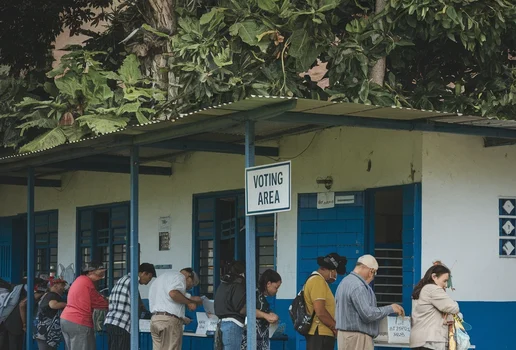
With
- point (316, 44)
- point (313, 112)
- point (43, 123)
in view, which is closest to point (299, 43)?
point (316, 44)

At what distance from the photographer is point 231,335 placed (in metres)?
12.1

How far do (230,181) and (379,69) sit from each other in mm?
3657

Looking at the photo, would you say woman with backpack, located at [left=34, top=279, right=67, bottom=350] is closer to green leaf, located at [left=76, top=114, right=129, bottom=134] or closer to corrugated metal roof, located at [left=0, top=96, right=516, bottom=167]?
corrugated metal roof, located at [left=0, top=96, right=516, bottom=167]

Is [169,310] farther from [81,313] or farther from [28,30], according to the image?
[28,30]

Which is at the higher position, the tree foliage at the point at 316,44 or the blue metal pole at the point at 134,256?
the tree foliage at the point at 316,44

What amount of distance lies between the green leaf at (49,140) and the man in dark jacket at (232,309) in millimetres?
2690

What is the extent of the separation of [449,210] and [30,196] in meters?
6.62

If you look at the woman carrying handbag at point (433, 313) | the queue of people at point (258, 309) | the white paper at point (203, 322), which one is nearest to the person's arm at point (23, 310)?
the queue of people at point (258, 309)

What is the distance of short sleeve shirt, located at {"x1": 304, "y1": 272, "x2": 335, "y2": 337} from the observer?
11.6 metres

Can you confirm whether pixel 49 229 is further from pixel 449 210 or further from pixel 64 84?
pixel 449 210

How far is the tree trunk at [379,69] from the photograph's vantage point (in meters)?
12.2

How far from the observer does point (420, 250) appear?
39.8 feet

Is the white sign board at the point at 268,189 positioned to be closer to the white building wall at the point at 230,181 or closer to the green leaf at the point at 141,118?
the green leaf at the point at 141,118

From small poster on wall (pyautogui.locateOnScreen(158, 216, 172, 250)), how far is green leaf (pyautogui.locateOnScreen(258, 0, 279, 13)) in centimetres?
577
